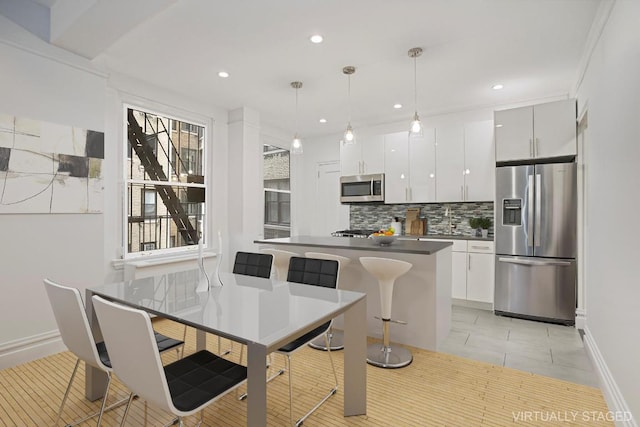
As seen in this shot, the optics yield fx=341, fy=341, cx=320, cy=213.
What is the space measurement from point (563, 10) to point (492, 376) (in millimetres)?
2737

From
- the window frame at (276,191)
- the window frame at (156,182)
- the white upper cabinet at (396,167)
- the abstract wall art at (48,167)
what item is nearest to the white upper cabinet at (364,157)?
the white upper cabinet at (396,167)

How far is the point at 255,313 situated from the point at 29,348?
2.41 m

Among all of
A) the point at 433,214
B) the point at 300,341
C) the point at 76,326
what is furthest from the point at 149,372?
the point at 433,214

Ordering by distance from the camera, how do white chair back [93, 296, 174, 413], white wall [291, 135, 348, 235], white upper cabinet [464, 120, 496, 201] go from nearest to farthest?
white chair back [93, 296, 174, 413]
white upper cabinet [464, 120, 496, 201]
white wall [291, 135, 348, 235]

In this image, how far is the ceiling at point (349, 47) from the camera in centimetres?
247

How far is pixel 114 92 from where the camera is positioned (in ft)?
11.9

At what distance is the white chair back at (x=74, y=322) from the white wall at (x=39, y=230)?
1.33 metres

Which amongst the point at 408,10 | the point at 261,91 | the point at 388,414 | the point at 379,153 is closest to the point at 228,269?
the point at 261,91

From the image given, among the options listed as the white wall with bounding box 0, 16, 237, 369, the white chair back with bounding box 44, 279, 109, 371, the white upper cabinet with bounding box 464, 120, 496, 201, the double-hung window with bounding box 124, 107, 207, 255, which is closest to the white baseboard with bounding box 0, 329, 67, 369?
the white wall with bounding box 0, 16, 237, 369

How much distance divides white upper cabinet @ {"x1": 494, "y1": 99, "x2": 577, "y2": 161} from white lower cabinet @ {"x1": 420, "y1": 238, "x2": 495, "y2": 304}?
1.13m

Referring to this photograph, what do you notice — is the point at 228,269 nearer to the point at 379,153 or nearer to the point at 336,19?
the point at 379,153

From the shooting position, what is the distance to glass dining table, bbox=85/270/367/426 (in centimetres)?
135

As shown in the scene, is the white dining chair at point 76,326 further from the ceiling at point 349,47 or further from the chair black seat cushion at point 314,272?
the ceiling at point 349,47

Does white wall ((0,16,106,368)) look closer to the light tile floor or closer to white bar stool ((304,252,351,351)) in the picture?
white bar stool ((304,252,351,351))
